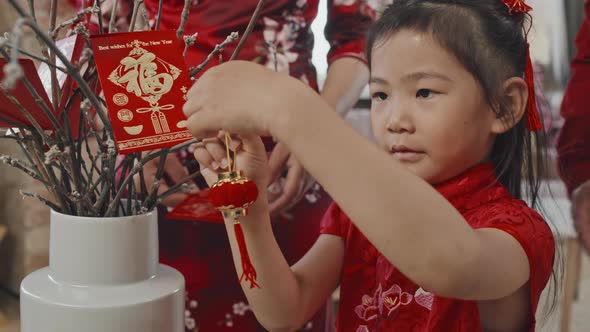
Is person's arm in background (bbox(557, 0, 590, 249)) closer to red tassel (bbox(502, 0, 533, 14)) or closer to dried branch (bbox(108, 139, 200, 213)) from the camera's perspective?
red tassel (bbox(502, 0, 533, 14))

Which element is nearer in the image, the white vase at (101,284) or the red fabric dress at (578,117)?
the white vase at (101,284)

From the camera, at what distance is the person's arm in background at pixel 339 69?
1233 millimetres

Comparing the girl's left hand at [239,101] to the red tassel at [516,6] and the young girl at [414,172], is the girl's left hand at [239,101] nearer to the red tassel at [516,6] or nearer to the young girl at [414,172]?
the young girl at [414,172]

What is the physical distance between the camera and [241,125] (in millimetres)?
643

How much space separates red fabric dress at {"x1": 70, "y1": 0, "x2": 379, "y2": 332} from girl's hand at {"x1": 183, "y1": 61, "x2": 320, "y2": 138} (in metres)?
0.53

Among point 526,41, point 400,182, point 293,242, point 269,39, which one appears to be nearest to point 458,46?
point 526,41

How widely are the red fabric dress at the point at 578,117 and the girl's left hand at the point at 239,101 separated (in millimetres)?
1049

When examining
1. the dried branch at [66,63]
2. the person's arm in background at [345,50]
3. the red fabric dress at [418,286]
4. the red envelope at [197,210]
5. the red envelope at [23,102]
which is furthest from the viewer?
the person's arm in background at [345,50]

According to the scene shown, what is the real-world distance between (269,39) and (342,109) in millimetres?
224

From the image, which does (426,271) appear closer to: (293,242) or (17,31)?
(17,31)

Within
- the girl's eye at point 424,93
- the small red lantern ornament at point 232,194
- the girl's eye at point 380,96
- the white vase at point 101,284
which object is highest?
the girl's eye at point 424,93

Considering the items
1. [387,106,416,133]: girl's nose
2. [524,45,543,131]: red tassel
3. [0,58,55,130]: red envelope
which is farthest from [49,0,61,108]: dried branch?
[524,45,543,131]: red tassel

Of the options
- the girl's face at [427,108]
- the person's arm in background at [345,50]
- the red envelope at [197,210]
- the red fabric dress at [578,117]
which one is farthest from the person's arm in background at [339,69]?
the red fabric dress at [578,117]

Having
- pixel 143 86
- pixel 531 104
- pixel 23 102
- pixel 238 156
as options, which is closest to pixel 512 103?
pixel 531 104
